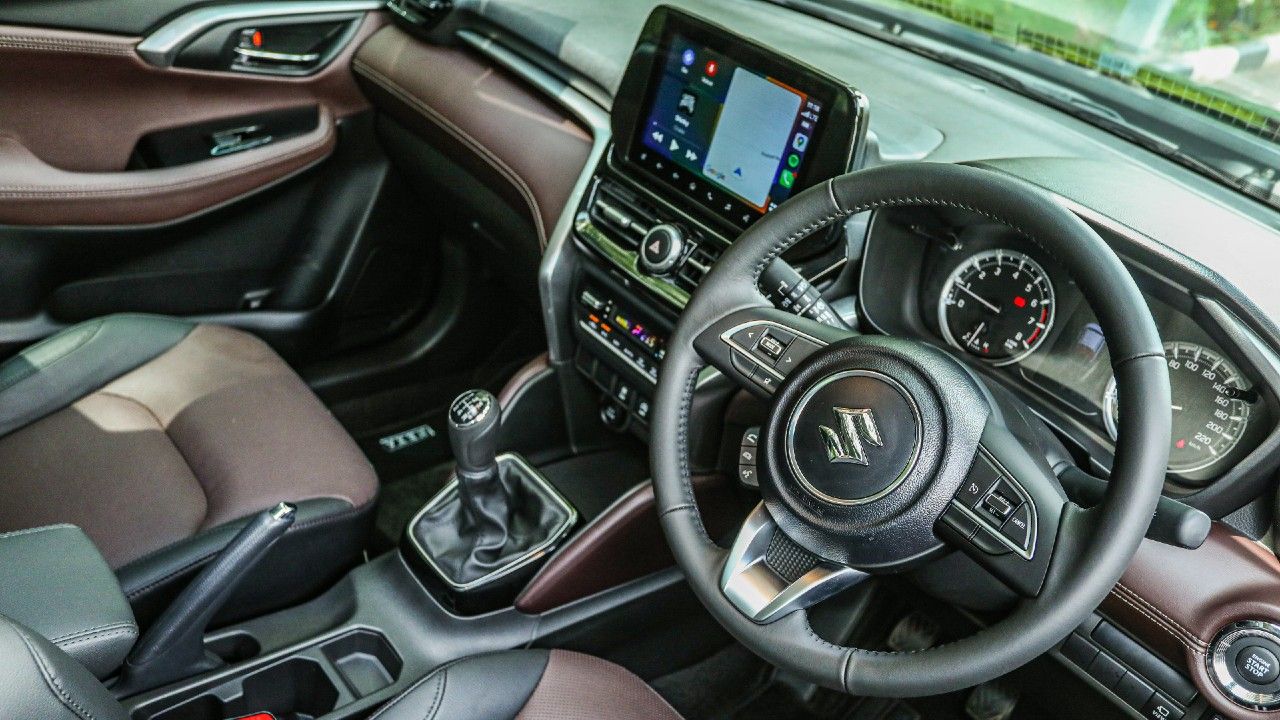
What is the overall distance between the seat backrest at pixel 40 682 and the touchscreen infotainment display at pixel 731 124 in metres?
0.95

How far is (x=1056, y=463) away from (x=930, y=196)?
0.32 m

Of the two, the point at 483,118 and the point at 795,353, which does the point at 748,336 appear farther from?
the point at 483,118

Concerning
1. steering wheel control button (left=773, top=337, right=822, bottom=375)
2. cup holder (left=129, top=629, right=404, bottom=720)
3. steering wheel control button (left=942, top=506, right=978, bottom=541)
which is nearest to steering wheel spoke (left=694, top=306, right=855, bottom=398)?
steering wheel control button (left=773, top=337, right=822, bottom=375)

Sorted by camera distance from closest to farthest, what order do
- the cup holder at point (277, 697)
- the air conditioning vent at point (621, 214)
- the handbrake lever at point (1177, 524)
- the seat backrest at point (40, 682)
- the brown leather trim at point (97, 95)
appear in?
the seat backrest at point (40, 682)
the handbrake lever at point (1177, 524)
the cup holder at point (277, 697)
the air conditioning vent at point (621, 214)
the brown leather trim at point (97, 95)

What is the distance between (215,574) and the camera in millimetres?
1377

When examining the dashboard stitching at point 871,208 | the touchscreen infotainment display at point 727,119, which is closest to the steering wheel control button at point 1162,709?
the dashboard stitching at point 871,208

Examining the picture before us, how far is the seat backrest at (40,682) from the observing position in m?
0.82

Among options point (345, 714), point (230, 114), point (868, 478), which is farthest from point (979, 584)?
point (230, 114)

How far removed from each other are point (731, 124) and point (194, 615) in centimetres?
93

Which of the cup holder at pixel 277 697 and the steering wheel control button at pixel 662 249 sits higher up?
the steering wheel control button at pixel 662 249

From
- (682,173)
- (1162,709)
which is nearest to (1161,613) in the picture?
(1162,709)

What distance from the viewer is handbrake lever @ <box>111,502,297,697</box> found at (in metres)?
1.35

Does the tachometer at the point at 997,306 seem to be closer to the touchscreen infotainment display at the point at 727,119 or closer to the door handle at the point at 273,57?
the touchscreen infotainment display at the point at 727,119

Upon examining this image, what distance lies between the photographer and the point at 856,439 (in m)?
1.03
